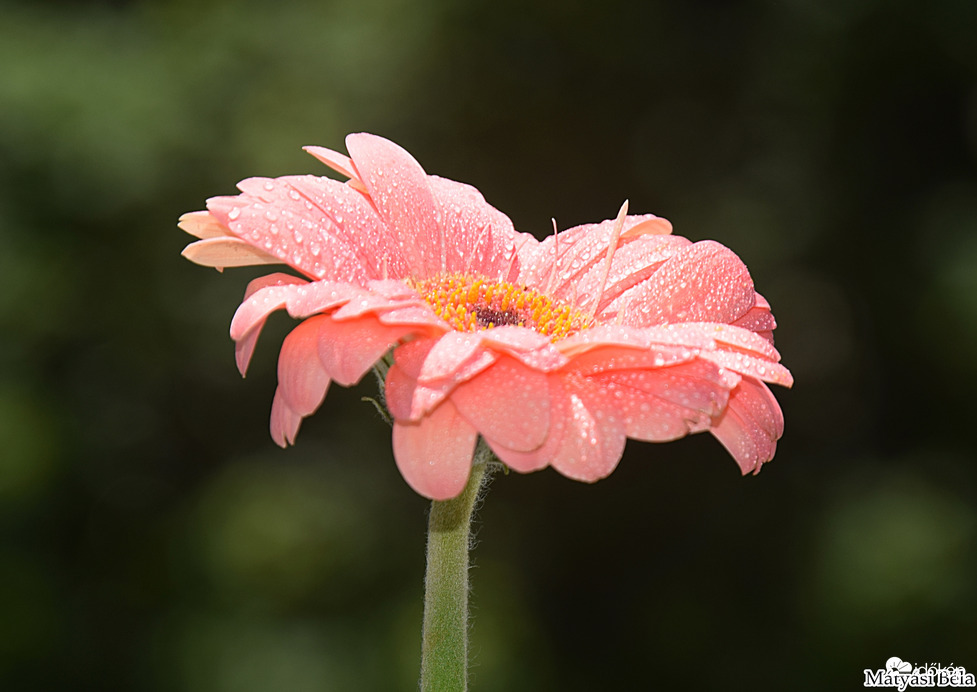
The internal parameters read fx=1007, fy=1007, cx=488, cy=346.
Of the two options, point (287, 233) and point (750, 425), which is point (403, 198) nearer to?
point (287, 233)

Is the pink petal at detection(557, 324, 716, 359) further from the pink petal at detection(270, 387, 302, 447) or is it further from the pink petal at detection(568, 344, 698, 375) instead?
the pink petal at detection(270, 387, 302, 447)

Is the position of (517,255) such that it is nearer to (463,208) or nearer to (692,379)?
(463,208)

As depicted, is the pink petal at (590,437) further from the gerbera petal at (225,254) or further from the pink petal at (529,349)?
the gerbera petal at (225,254)

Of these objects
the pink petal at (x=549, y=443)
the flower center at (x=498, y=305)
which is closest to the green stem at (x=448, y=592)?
the pink petal at (x=549, y=443)

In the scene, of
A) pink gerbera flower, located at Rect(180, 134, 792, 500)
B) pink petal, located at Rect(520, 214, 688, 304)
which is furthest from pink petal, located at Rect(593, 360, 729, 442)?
pink petal, located at Rect(520, 214, 688, 304)

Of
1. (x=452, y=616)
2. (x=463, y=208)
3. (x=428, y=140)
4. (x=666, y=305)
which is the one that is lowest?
(x=452, y=616)

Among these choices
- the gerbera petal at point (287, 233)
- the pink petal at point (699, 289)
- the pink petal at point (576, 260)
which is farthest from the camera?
the pink petal at point (576, 260)

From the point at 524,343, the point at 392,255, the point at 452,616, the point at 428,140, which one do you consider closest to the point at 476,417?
the point at 524,343

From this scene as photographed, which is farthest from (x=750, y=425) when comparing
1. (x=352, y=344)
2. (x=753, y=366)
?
(x=352, y=344)
